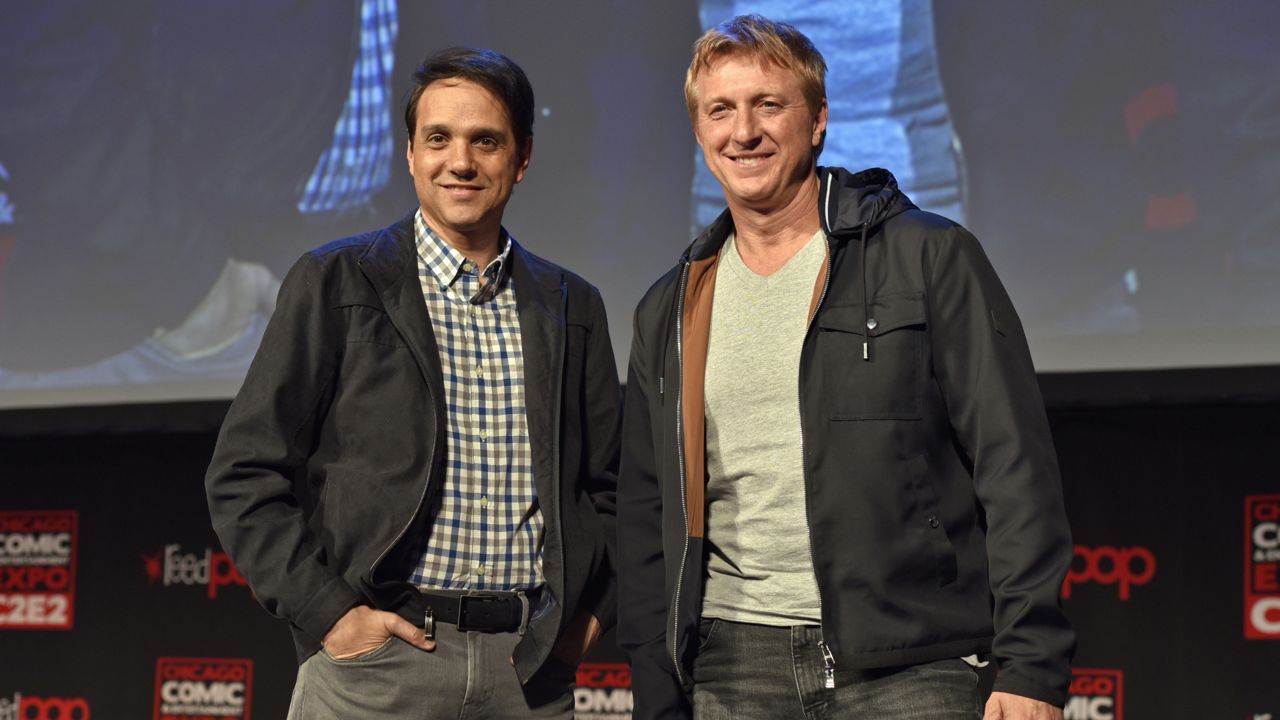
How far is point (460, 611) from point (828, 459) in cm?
58

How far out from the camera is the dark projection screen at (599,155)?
3.01 meters

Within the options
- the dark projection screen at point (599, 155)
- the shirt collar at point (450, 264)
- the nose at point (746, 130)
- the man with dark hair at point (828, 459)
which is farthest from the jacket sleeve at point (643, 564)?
the dark projection screen at point (599, 155)

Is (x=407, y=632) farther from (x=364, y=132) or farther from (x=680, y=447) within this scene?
(x=364, y=132)

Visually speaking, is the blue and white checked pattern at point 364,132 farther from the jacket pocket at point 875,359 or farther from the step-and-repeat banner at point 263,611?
the jacket pocket at point 875,359

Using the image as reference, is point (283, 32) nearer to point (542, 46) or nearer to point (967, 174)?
point (542, 46)

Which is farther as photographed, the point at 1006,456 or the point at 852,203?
the point at 852,203

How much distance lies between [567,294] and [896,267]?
0.61 metres

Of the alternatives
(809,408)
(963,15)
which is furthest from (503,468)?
(963,15)

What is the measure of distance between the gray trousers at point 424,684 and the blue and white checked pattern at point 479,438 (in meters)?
0.09

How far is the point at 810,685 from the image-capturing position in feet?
4.88

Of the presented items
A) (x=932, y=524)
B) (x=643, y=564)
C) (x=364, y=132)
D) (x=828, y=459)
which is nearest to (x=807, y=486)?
(x=828, y=459)

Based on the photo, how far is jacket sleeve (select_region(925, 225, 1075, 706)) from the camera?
1.39 metres

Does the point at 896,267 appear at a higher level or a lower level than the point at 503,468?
higher

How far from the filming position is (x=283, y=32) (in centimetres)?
373
